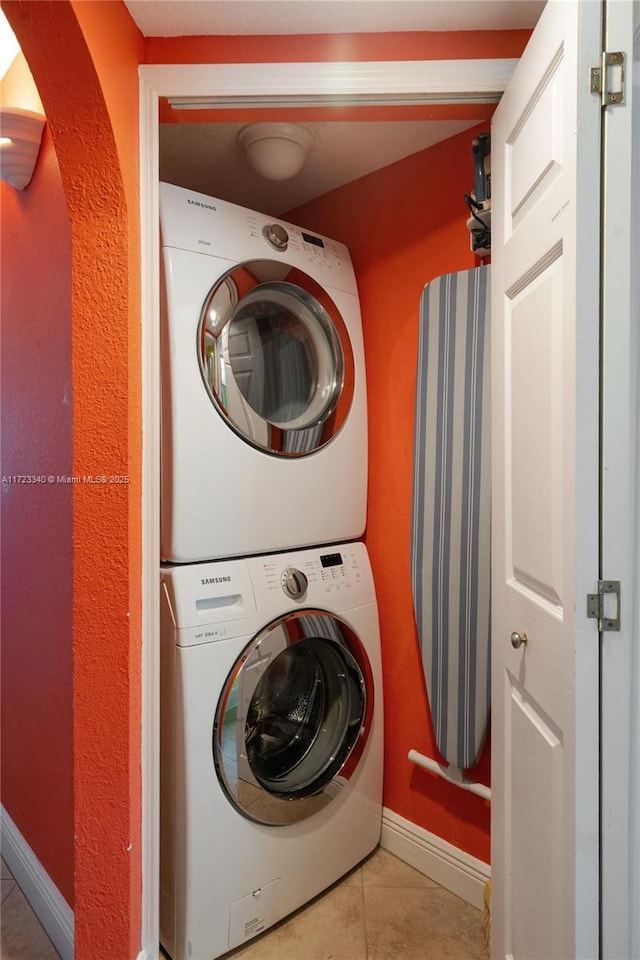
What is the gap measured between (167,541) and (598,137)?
3.88ft

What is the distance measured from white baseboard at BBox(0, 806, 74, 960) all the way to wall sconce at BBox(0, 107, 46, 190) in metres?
1.99

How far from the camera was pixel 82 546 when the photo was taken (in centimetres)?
127

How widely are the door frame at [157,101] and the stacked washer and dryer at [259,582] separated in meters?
0.07

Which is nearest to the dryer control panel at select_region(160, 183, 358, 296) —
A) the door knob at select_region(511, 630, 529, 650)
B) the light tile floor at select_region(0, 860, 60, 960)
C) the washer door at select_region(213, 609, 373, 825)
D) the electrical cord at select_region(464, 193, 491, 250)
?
the electrical cord at select_region(464, 193, 491, 250)

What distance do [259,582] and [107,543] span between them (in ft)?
1.40

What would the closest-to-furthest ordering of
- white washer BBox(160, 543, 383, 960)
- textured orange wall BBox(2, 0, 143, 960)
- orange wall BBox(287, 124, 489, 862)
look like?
textured orange wall BBox(2, 0, 143, 960) < white washer BBox(160, 543, 383, 960) < orange wall BBox(287, 124, 489, 862)

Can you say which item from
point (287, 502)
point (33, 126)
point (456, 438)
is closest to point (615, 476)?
point (456, 438)

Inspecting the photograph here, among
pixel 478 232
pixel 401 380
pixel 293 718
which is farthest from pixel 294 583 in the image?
pixel 478 232

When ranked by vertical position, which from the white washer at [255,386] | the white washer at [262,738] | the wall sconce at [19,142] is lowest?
the white washer at [262,738]

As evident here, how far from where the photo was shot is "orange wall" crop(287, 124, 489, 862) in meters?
1.69

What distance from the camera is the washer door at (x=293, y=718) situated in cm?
142

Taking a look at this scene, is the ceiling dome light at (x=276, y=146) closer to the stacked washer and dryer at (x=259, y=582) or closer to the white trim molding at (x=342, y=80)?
the stacked washer and dryer at (x=259, y=582)

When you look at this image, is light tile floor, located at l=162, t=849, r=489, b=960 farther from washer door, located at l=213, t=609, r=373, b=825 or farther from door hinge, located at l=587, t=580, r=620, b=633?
door hinge, located at l=587, t=580, r=620, b=633

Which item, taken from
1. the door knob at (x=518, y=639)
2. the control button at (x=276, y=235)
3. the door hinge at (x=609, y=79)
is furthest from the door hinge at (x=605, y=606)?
the control button at (x=276, y=235)
